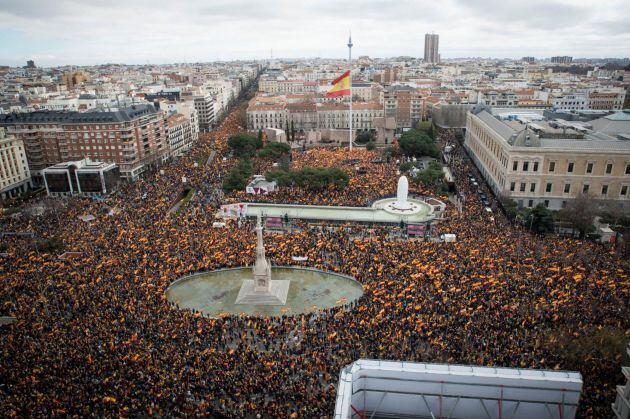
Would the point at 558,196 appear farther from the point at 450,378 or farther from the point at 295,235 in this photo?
the point at 450,378

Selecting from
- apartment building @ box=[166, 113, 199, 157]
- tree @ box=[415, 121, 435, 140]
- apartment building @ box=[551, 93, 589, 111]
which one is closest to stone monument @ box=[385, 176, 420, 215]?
tree @ box=[415, 121, 435, 140]

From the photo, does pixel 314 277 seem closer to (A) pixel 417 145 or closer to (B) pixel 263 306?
(B) pixel 263 306

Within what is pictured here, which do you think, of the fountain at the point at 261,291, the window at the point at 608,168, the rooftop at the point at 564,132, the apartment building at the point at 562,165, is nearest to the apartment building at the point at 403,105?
the rooftop at the point at 564,132

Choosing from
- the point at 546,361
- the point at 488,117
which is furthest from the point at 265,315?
the point at 488,117

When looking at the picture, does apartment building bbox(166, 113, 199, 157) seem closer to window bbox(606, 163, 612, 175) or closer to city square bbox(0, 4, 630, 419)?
city square bbox(0, 4, 630, 419)

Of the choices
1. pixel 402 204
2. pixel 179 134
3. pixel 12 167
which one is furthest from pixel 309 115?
pixel 12 167

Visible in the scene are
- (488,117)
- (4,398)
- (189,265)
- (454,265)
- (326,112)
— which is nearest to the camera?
(4,398)
